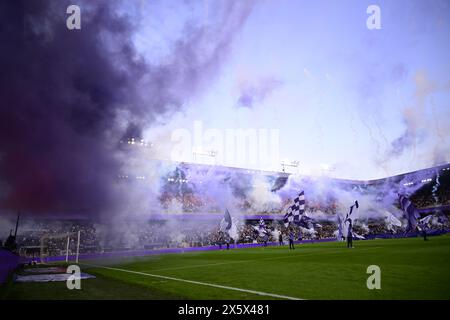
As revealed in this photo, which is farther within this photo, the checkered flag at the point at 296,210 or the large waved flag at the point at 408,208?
the checkered flag at the point at 296,210

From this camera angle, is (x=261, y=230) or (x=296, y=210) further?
(x=261, y=230)

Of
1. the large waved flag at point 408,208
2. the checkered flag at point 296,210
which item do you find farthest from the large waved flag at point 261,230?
the large waved flag at point 408,208

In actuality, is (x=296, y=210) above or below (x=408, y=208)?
below

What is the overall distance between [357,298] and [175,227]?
42702mm

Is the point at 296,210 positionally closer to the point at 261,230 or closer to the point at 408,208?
the point at 408,208

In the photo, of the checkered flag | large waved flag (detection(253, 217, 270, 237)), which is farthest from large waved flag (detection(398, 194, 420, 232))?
large waved flag (detection(253, 217, 270, 237))

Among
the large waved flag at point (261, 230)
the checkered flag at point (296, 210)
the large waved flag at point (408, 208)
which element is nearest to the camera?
the large waved flag at point (408, 208)

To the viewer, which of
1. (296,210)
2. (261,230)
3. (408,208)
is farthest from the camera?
(261,230)

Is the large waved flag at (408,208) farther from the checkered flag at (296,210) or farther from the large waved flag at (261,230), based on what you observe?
the large waved flag at (261,230)

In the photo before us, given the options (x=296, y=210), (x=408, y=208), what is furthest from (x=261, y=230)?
(x=408, y=208)

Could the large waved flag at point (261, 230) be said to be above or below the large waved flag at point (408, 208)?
below

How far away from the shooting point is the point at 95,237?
36.7 metres

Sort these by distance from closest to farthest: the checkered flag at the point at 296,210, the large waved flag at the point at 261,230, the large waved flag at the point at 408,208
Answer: the large waved flag at the point at 408,208
the checkered flag at the point at 296,210
the large waved flag at the point at 261,230
